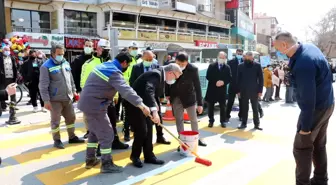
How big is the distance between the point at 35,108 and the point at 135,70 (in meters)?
5.05

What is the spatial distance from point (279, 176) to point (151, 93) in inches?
89.6

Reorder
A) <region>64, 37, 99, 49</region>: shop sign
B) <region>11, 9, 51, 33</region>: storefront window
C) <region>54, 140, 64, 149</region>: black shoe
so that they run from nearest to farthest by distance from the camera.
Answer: <region>54, 140, 64, 149</region>: black shoe → <region>11, 9, 51, 33</region>: storefront window → <region>64, 37, 99, 49</region>: shop sign

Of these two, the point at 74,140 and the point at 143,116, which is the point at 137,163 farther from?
the point at 74,140

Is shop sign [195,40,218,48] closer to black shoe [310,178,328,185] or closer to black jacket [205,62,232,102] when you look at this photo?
black jacket [205,62,232,102]

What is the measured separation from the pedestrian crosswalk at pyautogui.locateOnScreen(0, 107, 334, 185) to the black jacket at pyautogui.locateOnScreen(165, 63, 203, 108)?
96cm

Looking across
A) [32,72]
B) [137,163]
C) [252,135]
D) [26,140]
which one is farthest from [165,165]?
[32,72]

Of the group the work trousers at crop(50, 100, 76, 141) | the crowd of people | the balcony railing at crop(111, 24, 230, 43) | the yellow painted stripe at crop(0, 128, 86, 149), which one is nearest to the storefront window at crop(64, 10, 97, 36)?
the balcony railing at crop(111, 24, 230, 43)

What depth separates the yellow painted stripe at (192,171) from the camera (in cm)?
404

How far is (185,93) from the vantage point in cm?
541

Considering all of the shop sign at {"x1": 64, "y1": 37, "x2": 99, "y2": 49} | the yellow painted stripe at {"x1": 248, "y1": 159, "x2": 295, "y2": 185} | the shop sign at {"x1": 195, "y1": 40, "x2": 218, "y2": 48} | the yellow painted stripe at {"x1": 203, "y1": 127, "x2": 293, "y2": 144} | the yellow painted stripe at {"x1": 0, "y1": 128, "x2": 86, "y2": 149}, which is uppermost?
the shop sign at {"x1": 195, "y1": 40, "x2": 218, "y2": 48}

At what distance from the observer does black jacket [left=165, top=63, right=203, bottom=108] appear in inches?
213

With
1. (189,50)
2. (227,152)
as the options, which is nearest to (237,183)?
(227,152)

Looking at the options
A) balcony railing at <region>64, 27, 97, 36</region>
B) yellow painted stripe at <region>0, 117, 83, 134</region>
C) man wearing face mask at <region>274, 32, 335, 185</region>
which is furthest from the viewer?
balcony railing at <region>64, 27, 97, 36</region>

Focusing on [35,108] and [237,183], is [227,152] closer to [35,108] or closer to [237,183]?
[237,183]
